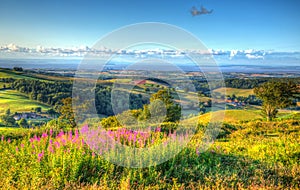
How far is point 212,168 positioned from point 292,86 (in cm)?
5023

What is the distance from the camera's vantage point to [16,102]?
174 feet

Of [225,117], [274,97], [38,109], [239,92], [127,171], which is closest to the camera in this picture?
[127,171]

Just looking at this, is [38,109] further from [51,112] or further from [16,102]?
[16,102]

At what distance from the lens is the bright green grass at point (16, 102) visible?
1876 inches

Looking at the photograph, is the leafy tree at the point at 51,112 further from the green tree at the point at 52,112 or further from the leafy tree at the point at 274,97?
the leafy tree at the point at 274,97

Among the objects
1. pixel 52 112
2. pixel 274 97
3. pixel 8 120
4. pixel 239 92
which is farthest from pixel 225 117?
pixel 239 92

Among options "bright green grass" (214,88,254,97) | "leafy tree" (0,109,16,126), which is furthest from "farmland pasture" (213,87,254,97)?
"leafy tree" (0,109,16,126)

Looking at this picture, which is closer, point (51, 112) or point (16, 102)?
point (51, 112)

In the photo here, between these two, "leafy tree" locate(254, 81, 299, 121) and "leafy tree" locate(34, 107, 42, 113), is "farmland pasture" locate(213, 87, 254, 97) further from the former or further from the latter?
"leafy tree" locate(34, 107, 42, 113)

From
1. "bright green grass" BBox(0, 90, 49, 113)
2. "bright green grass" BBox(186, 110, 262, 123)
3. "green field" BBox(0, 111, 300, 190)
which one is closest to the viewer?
"green field" BBox(0, 111, 300, 190)

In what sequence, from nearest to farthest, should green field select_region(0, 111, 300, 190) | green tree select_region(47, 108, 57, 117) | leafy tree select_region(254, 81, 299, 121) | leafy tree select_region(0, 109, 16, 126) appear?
green field select_region(0, 111, 300, 190) → leafy tree select_region(0, 109, 16, 126) → green tree select_region(47, 108, 57, 117) → leafy tree select_region(254, 81, 299, 121)

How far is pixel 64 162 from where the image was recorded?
5.96 metres

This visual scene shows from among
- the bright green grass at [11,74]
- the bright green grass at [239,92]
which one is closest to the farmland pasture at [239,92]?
the bright green grass at [239,92]

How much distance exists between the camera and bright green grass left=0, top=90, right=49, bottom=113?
47.7 meters
